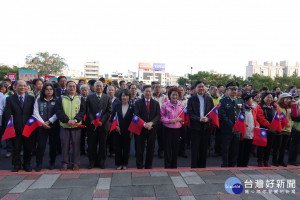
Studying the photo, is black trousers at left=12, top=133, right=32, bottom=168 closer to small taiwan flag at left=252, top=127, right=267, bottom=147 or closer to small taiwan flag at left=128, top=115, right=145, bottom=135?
small taiwan flag at left=128, top=115, right=145, bottom=135

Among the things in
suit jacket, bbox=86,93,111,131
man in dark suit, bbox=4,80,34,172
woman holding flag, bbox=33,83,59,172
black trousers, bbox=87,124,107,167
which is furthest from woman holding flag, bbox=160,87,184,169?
man in dark suit, bbox=4,80,34,172

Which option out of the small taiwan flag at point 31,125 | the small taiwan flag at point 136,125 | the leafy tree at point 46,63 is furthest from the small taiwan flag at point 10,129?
the leafy tree at point 46,63

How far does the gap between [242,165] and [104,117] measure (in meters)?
3.11

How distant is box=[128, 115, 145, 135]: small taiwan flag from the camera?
13.7 ft

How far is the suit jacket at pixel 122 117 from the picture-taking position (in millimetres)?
4371

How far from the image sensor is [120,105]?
14.7 feet

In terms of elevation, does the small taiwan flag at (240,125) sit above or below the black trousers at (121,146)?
above

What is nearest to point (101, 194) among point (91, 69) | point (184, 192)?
point (184, 192)

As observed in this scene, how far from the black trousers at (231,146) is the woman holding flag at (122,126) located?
6.51 ft

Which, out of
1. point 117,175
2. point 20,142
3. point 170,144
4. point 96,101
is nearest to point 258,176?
point 170,144

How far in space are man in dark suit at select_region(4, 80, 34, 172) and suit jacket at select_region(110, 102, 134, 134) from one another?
1.61 meters

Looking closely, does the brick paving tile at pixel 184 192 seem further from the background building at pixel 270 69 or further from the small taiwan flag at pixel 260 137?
the background building at pixel 270 69

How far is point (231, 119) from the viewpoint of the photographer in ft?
14.6

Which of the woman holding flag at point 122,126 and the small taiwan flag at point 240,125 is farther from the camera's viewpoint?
the woman holding flag at point 122,126
